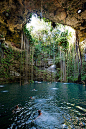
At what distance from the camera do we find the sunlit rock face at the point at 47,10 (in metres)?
5.98

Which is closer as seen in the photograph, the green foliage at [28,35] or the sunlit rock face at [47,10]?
the sunlit rock face at [47,10]

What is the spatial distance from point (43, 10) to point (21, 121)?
7998 millimetres

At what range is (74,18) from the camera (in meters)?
7.21

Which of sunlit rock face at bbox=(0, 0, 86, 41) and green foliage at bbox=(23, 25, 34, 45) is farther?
green foliage at bbox=(23, 25, 34, 45)

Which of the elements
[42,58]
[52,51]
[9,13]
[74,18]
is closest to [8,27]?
[9,13]

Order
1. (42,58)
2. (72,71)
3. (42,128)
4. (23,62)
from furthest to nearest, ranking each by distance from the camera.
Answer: (42,58)
(72,71)
(23,62)
(42,128)

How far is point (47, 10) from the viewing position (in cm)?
700

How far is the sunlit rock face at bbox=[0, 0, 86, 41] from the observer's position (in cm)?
598

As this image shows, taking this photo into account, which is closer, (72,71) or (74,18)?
(74,18)

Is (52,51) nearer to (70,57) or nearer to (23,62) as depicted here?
(70,57)

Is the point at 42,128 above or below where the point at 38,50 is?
below

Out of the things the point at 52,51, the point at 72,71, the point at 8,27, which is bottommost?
the point at 72,71

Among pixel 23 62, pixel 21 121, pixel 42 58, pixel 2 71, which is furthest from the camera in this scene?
pixel 42 58

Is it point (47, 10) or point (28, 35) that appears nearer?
point (47, 10)
